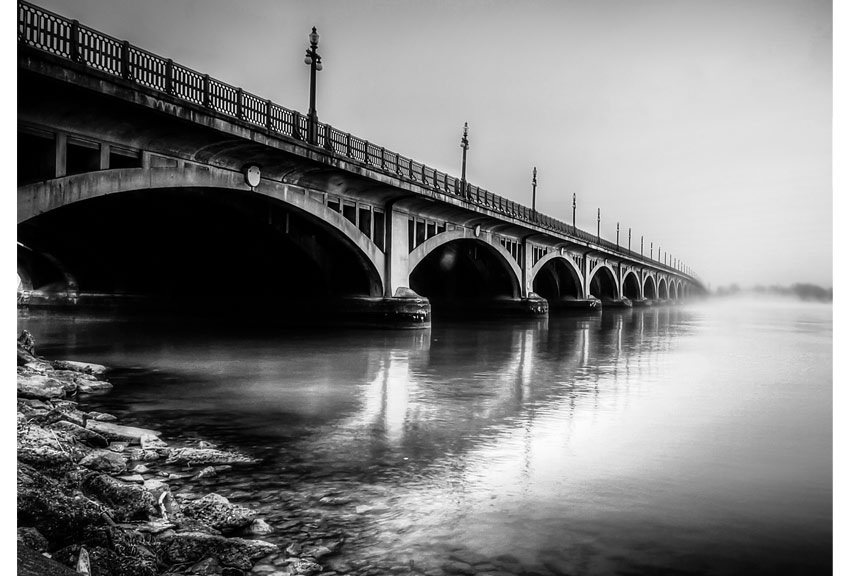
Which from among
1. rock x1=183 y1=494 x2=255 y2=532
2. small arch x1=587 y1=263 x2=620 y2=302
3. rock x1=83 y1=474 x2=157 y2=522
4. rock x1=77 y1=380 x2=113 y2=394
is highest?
small arch x1=587 y1=263 x2=620 y2=302

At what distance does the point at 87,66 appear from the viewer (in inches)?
388

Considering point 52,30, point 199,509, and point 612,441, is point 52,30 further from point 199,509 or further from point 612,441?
point 612,441

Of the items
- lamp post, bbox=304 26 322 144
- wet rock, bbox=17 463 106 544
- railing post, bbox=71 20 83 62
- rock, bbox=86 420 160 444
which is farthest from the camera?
lamp post, bbox=304 26 322 144

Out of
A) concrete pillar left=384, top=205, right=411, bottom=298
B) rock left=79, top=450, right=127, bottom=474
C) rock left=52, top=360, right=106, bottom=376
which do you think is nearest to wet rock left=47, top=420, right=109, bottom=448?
rock left=79, top=450, right=127, bottom=474

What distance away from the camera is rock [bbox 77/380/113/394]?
8.81 metres

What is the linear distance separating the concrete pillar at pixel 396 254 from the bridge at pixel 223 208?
0.23 feet

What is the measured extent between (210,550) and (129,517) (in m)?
0.70

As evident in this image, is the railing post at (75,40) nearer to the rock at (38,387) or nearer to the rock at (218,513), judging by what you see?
the rock at (38,387)

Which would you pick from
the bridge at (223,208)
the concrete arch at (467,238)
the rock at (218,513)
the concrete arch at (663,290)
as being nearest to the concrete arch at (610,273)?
the bridge at (223,208)

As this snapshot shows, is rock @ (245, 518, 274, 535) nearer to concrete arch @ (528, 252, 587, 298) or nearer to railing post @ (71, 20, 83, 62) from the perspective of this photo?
railing post @ (71, 20, 83, 62)

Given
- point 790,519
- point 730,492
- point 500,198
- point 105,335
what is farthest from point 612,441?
point 500,198

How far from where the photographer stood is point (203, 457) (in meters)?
5.36

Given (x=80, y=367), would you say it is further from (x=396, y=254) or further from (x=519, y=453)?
(x=396, y=254)

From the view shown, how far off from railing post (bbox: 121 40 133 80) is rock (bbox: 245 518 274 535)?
9298mm
